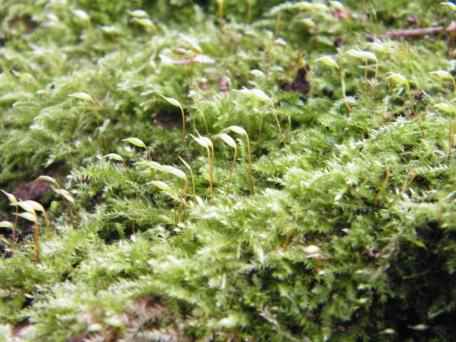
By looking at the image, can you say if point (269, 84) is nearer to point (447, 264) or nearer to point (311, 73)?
point (311, 73)

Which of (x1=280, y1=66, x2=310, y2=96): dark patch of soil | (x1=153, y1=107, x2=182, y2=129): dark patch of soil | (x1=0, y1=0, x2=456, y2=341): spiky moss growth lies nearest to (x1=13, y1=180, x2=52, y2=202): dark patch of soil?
(x1=0, y1=0, x2=456, y2=341): spiky moss growth

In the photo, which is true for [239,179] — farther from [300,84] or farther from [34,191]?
[34,191]

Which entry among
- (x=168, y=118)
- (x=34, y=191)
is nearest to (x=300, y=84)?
(x=168, y=118)

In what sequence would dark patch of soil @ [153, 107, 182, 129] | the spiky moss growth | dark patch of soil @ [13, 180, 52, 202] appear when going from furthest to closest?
1. dark patch of soil @ [153, 107, 182, 129]
2. dark patch of soil @ [13, 180, 52, 202]
3. the spiky moss growth

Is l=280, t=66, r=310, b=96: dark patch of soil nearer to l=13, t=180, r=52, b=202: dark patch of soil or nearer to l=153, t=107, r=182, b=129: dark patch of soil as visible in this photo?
l=153, t=107, r=182, b=129: dark patch of soil

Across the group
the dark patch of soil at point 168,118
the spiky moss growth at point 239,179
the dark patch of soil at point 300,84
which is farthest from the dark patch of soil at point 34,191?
the dark patch of soil at point 300,84

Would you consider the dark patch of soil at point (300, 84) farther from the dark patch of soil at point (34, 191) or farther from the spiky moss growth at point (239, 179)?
the dark patch of soil at point (34, 191)

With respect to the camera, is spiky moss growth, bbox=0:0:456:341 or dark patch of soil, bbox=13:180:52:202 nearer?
spiky moss growth, bbox=0:0:456:341

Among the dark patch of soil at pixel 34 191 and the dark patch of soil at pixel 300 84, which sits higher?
the dark patch of soil at pixel 300 84

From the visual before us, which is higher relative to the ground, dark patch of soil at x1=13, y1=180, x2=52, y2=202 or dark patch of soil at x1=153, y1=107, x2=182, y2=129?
dark patch of soil at x1=153, y1=107, x2=182, y2=129
